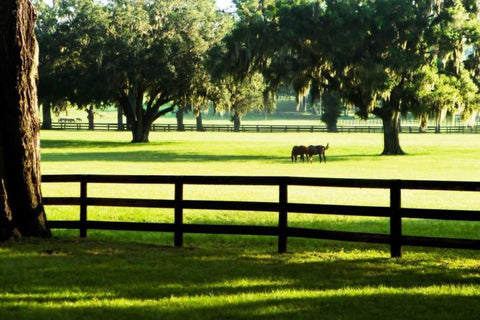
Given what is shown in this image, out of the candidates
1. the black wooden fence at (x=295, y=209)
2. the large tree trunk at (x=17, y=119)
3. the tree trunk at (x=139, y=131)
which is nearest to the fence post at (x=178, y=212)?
the black wooden fence at (x=295, y=209)

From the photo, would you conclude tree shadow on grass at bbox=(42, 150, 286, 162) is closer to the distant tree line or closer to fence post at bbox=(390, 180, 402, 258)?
the distant tree line

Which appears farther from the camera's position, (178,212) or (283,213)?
(178,212)

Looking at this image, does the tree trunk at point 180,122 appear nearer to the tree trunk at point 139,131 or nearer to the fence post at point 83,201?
the tree trunk at point 139,131

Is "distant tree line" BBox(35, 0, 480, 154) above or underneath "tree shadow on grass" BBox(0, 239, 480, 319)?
above

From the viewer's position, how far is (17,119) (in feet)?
43.8

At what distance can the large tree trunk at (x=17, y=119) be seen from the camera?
13312mm

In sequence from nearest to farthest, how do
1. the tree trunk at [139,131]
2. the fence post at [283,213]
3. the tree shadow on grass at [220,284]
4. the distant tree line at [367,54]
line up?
1. the tree shadow on grass at [220,284]
2. the fence post at [283,213]
3. the distant tree line at [367,54]
4. the tree trunk at [139,131]

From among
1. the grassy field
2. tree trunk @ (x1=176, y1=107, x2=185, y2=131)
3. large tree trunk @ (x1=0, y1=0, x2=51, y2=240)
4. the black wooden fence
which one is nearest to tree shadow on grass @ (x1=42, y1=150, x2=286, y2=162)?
the grassy field

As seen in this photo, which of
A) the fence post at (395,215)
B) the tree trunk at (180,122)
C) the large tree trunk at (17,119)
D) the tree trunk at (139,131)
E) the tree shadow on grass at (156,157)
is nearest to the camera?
the fence post at (395,215)

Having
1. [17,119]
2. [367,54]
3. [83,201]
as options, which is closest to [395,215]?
[83,201]

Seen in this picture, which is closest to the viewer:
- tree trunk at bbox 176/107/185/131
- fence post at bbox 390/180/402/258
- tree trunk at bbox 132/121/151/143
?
fence post at bbox 390/180/402/258

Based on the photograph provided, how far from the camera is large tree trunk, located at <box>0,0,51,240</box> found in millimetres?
13312

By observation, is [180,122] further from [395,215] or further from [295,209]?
[395,215]

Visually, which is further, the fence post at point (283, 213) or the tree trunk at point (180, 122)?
the tree trunk at point (180, 122)
